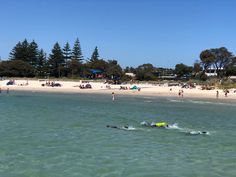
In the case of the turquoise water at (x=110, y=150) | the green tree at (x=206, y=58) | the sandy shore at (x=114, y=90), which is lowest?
the turquoise water at (x=110, y=150)

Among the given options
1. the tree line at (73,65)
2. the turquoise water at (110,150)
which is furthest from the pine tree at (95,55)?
the turquoise water at (110,150)

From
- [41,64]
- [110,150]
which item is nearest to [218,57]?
[41,64]

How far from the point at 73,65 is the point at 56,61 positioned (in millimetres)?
5215

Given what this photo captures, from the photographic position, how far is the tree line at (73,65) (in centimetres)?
10750

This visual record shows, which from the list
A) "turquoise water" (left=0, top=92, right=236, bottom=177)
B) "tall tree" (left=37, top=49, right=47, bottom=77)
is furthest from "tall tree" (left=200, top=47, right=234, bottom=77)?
"turquoise water" (left=0, top=92, right=236, bottom=177)

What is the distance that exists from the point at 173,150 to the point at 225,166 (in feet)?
11.2

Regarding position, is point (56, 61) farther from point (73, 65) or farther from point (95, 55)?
point (95, 55)

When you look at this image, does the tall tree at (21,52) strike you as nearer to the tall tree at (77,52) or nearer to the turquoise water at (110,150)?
the tall tree at (77,52)

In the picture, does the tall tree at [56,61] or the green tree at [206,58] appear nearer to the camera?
the tall tree at [56,61]

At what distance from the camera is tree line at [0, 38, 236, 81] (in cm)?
10750

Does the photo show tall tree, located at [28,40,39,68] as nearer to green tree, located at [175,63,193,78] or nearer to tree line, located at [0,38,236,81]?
tree line, located at [0,38,236,81]

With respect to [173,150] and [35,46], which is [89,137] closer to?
[173,150]

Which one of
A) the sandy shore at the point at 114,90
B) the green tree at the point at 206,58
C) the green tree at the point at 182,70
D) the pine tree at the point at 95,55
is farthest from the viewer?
the pine tree at the point at 95,55

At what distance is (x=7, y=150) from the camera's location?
1748cm
